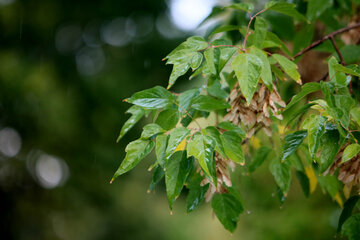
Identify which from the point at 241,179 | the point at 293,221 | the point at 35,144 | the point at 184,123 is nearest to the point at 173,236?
the point at 35,144

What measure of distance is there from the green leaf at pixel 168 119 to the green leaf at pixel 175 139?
0.32 ft

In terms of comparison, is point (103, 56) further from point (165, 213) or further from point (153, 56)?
point (165, 213)

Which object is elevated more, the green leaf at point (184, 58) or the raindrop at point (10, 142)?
the green leaf at point (184, 58)

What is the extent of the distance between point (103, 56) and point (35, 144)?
150 centimetres

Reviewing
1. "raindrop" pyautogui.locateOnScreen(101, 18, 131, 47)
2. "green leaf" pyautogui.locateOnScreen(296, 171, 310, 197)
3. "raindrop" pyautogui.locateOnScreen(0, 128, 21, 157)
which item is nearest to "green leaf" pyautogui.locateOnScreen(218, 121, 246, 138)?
"green leaf" pyautogui.locateOnScreen(296, 171, 310, 197)

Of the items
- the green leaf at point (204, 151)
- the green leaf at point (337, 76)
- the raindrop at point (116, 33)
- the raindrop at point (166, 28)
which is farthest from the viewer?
the raindrop at point (166, 28)

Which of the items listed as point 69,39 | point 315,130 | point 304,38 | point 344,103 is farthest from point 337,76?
point 69,39

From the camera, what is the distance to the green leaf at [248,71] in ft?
1.88

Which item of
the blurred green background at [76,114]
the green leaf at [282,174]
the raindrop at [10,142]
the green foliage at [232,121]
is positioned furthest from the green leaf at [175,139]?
the raindrop at [10,142]

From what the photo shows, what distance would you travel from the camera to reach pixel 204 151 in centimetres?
55

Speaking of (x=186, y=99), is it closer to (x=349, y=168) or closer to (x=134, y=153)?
(x=134, y=153)

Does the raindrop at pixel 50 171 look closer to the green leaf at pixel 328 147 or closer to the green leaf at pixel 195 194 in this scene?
the green leaf at pixel 195 194

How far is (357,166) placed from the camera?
640 millimetres

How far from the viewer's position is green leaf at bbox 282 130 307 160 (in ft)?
2.11
